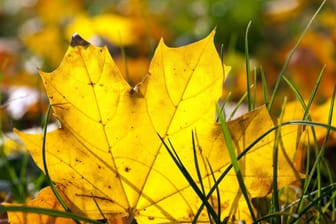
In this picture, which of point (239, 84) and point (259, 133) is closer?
point (259, 133)

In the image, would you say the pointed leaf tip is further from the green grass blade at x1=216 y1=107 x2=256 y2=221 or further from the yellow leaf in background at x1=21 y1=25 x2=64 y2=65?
the yellow leaf in background at x1=21 y1=25 x2=64 y2=65

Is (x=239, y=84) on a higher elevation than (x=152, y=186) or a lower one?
higher

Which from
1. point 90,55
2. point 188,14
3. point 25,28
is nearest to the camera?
point 90,55

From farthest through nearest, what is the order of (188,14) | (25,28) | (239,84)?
(25,28), (188,14), (239,84)

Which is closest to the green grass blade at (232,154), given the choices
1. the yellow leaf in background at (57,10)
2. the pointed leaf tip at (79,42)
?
the pointed leaf tip at (79,42)

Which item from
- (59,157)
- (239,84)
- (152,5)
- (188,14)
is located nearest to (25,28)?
(152,5)

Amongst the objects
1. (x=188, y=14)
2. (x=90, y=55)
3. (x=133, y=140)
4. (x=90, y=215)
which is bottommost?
(x=90, y=215)

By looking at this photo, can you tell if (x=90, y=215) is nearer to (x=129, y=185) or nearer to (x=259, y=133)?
(x=129, y=185)
